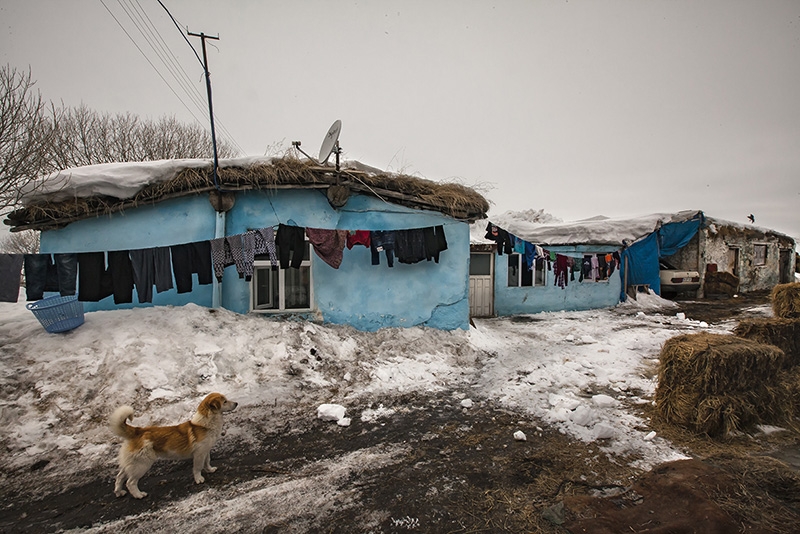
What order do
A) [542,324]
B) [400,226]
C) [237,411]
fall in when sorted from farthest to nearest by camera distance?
1. [542,324]
2. [400,226]
3. [237,411]

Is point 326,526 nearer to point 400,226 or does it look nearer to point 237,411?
point 237,411

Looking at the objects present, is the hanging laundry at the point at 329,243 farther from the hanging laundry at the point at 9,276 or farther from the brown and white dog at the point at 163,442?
the hanging laundry at the point at 9,276

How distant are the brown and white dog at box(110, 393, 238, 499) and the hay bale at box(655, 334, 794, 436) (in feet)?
17.0

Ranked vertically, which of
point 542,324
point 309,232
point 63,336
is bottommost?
point 542,324

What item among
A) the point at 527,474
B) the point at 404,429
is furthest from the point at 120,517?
the point at 527,474

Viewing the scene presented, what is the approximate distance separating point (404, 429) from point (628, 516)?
2416mm

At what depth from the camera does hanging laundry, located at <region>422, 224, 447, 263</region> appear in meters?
7.91

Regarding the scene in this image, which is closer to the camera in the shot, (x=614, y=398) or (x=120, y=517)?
(x=120, y=517)

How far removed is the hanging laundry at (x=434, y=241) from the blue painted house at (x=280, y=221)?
0.15 meters

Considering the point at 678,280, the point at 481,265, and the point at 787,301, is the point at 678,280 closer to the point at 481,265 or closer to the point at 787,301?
the point at 481,265

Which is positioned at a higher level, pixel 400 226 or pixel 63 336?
pixel 400 226

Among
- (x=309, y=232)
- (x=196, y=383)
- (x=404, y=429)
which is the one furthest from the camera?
(x=309, y=232)

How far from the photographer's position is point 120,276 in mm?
6121

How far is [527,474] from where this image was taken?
351 centimetres
